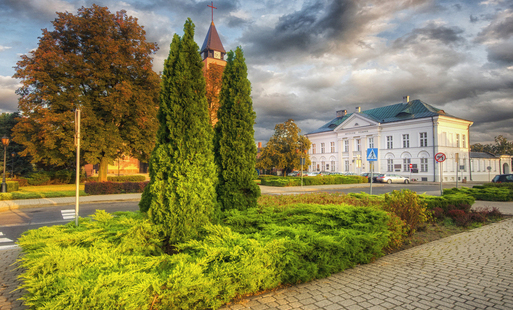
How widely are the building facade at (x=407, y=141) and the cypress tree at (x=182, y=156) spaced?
39.1 m

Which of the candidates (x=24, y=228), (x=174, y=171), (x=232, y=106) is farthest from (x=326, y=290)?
(x=24, y=228)

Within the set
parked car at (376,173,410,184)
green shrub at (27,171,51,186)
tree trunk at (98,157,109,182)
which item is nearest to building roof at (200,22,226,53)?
green shrub at (27,171,51,186)

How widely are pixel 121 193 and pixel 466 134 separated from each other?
5378 cm

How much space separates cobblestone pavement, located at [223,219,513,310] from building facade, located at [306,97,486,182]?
37.3 meters

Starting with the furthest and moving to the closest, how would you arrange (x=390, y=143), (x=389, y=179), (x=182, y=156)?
1. (x=390, y=143)
2. (x=389, y=179)
3. (x=182, y=156)

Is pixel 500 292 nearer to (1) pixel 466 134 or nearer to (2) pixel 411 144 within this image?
(2) pixel 411 144

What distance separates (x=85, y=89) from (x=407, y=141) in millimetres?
46738

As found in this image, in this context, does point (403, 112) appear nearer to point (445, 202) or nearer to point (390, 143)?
point (390, 143)

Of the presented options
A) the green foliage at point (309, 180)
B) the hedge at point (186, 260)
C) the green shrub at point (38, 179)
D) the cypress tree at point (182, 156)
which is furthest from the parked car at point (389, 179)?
the green shrub at point (38, 179)

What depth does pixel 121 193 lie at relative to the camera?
19.9 metres

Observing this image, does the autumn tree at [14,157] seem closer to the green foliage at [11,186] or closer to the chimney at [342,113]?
the green foliage at [11,186]

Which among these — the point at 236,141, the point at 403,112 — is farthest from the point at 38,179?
the point at 403,112

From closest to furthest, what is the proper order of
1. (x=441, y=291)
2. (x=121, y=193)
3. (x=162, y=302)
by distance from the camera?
(x=162, y=302)
(x=441, y=291)
(x=121, y=193)

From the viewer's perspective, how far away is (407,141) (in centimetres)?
4738
